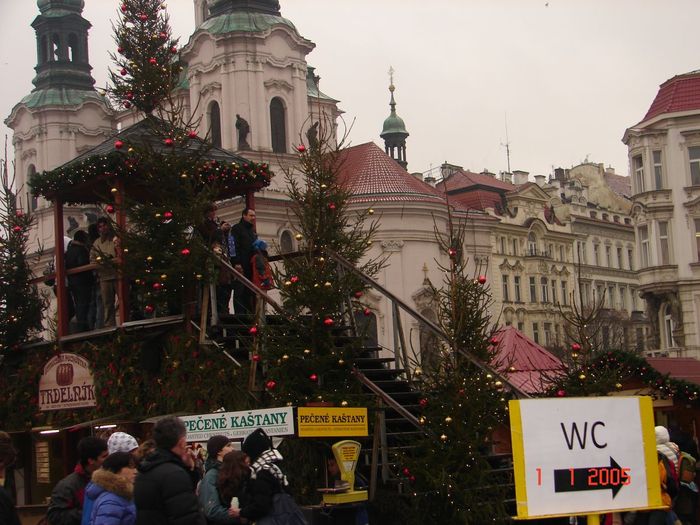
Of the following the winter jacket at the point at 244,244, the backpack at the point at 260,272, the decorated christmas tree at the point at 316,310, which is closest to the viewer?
the decorated christmas tree at the point at 316,310

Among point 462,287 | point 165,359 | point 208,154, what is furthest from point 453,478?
point 208,154

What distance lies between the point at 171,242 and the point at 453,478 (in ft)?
14.9

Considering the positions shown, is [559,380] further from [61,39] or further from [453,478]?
[61,39]

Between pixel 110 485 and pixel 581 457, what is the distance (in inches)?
119

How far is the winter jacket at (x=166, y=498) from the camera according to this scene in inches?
299

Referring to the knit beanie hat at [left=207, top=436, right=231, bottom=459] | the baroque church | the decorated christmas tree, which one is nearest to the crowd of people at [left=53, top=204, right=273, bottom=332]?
the decorated christmas tree

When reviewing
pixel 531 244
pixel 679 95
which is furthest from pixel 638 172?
pixel 531 244

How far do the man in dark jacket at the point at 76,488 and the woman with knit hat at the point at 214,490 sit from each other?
1.02 meters

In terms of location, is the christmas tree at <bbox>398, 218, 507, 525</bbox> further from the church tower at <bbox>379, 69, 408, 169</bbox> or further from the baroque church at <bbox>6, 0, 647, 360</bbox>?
the church tower at <bbox>379, 69, 408, 169</bbox>


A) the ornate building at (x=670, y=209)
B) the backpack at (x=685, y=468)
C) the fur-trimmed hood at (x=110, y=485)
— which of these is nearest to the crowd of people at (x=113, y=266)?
the backpack at (x=685, y=468)

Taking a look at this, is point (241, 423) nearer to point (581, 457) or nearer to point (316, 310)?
point (316, 310)

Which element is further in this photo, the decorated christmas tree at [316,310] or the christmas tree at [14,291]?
the christmas tree at [14,291]

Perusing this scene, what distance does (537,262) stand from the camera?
264 feet

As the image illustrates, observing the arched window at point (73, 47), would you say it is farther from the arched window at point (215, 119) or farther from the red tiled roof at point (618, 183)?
the red tiled roof at point (618, 183)
